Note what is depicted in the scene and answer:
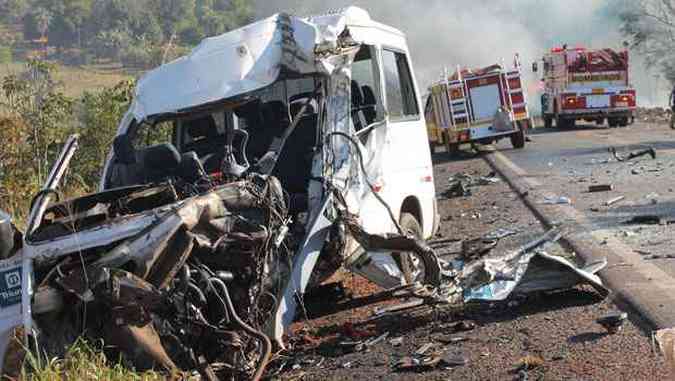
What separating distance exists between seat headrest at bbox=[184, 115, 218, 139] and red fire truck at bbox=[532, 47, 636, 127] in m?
24.8

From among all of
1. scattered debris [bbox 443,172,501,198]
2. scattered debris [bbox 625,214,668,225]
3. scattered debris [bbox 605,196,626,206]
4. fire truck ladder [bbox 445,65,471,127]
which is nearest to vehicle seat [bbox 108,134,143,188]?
scattered debris [bbox 625,214,668,225]

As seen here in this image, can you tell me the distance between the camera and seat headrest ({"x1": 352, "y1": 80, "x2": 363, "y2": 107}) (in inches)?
276

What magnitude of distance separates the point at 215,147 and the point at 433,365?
2.91 meters

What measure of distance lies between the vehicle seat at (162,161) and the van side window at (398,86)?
7.21 feet

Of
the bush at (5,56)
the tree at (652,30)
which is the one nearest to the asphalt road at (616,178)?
the bush at (5,56)

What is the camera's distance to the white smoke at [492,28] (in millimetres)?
52812

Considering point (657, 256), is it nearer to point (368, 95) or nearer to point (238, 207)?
point (368, 95)

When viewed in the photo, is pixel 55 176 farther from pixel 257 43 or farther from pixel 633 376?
pixel 633 376

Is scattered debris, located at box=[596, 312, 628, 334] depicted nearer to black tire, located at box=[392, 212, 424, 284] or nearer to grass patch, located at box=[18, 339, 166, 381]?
black tire, located at box=[392, 212, 424, 284]

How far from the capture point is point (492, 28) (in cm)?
5569

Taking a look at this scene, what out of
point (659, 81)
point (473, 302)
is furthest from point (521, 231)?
point (659, 81)

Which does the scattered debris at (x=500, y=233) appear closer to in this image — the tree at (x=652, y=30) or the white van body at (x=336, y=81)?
the white van body at (x=336, y=81)

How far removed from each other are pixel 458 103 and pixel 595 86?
9.44m

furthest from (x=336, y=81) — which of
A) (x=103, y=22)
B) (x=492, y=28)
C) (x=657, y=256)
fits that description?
(x=103, y=22)
